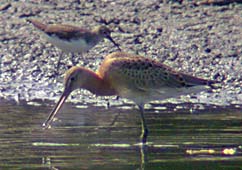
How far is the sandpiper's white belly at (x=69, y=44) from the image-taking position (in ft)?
58.5

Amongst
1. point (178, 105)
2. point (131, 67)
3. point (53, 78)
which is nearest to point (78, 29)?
point (53, 78)

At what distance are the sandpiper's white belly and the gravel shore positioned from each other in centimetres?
32

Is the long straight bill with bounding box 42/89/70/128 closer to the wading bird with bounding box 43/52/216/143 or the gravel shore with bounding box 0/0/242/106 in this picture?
the wading bird with bounding box 43/52/216/143

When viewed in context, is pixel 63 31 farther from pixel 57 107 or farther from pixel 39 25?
pixel 57 107

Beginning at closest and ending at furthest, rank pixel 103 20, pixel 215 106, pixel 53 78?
pixel 215 106, pixel 53 78, pixel 103 20

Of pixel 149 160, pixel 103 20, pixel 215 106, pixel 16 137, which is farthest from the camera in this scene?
pixel 103 20

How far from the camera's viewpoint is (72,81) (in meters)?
13.0

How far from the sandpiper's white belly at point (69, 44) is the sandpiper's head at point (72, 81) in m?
4.70

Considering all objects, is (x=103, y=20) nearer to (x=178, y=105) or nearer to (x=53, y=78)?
(x=53, y=78)

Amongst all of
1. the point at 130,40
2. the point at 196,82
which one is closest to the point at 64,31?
the point at 130,40

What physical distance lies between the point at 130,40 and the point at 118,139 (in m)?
6.92

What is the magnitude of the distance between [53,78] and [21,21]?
9.46ft

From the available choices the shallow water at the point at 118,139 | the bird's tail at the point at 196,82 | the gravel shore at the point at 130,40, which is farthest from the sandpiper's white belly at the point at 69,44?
the bird's tail at the point at 196,82

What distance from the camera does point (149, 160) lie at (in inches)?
438
